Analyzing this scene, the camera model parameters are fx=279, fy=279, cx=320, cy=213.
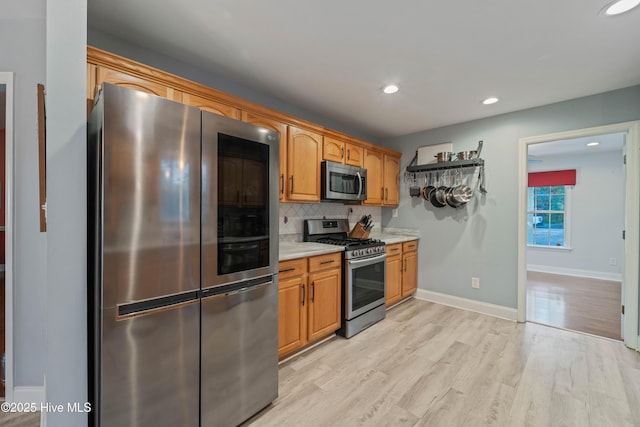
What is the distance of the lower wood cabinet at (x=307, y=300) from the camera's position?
7.41 feet

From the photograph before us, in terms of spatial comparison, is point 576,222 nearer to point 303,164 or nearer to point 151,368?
point 303,164

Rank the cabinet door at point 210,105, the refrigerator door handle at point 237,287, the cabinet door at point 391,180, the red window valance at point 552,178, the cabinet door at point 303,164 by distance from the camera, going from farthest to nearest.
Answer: the red window valance at point 552,178 < the cabinet door at point 391,180 < the cabinet door at point 303,164 < the cabinet door at point 210,105 < the refrigerator door handle at point 237,287

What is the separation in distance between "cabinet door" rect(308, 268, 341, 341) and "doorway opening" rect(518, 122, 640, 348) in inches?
87.2

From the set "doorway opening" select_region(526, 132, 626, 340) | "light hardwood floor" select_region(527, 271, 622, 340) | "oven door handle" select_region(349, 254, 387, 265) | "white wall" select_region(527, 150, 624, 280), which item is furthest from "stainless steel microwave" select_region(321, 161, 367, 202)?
"white wall" select_region(527, 150, 624, 280)

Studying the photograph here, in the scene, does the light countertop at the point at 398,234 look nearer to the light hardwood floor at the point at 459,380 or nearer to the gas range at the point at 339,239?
the gas range at the point at 339,239

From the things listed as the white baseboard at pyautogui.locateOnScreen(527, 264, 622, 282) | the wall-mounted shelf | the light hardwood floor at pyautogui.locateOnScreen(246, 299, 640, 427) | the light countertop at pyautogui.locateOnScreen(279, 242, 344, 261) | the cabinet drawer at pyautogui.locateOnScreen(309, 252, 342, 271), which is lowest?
the light hardwood floor at pyautogui.locateOnScreen(246, 299, 640, 427)

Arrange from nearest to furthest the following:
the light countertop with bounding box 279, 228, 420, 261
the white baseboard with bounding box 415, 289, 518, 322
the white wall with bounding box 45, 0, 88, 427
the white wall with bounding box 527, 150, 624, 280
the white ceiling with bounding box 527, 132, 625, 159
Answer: the white wall with bounding box 45, 0, 88, 427
the light countertop with bounding box 279, 228, 420, 261
the white baseboard with bounding box 415, 289, 518, 322
the white ceiling with bounding box 527, 132, 625, 159
the white wall with bounding box 527, 150, 624, 280

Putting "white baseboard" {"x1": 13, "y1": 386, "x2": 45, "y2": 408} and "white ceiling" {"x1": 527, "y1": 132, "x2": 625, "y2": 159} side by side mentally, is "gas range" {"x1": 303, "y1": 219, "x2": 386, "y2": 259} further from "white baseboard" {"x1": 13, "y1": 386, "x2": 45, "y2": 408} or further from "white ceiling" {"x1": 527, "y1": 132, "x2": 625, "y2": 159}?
"white ceiling" {"x1": 527, "y1": 132, "x2": 625, "y2": 159}

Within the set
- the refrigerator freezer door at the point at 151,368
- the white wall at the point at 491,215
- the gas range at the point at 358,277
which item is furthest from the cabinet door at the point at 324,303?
the white wall at the point at 491,215

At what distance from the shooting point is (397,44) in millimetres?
1986

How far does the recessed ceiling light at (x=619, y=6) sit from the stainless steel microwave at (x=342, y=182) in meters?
2.23

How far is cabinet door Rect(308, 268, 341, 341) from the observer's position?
249cm

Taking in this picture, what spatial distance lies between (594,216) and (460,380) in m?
5.49

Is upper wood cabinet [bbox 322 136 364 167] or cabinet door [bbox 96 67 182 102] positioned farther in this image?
upper wood cabinet [bbox 322 136 364 167]
